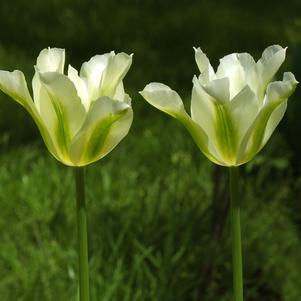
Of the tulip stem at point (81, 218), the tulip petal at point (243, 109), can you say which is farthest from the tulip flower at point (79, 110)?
the tulip petal at point (243, 109)

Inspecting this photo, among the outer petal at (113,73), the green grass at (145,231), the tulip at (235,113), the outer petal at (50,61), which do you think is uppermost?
the outer petal at (50,61)

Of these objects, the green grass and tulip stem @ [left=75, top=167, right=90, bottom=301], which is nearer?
tulip stem @ [left=75, top=167, right=90, bottom=301]

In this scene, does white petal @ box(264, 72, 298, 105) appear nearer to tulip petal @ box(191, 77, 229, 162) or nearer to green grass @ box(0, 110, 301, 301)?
tulip petal @ box(191, 77, 229, 162)

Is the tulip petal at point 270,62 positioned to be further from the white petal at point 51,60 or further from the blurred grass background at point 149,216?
the blurred grass background at point 149,216

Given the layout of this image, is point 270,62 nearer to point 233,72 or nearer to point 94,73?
point 233,72

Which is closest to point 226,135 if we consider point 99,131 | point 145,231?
point 99,131

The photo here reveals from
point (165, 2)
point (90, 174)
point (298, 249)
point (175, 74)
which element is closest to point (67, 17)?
point (165, 2)

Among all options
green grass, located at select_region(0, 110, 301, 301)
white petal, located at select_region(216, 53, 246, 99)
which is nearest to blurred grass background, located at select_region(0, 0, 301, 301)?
green grass, located at select_region(0, 110, 301, 301)
